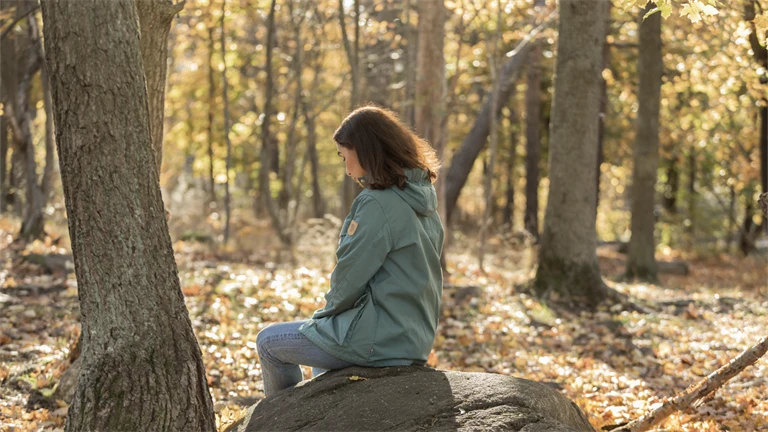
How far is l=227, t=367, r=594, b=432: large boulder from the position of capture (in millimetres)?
3291

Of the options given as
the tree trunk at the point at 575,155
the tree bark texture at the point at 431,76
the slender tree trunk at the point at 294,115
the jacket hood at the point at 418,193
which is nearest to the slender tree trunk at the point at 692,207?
the slender tree trunk at the point at 294,115

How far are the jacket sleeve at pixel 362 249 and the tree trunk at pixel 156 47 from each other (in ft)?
5.68

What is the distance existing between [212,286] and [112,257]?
5215 mm

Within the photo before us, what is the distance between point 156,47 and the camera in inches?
197

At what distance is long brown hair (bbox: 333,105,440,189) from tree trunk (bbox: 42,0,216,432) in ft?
3.21

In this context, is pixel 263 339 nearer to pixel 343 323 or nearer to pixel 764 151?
pixel 343 323

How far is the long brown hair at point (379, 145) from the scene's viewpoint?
3.60m

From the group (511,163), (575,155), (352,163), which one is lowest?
(352,163)

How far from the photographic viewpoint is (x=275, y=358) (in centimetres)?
396

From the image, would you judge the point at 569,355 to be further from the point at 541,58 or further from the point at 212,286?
the point at 541,58

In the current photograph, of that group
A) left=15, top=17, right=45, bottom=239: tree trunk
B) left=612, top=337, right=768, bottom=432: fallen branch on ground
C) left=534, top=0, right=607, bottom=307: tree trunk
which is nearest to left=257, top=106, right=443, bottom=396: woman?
left=612, top=337, right=768, bottom=432: fallen branch on ground

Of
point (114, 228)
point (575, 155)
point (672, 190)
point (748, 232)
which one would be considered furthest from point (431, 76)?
point (672, 190)

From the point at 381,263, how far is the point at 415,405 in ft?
2.21

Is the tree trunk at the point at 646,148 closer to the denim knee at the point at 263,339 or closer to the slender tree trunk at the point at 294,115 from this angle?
the slender tree trunk at the point at 294,115
